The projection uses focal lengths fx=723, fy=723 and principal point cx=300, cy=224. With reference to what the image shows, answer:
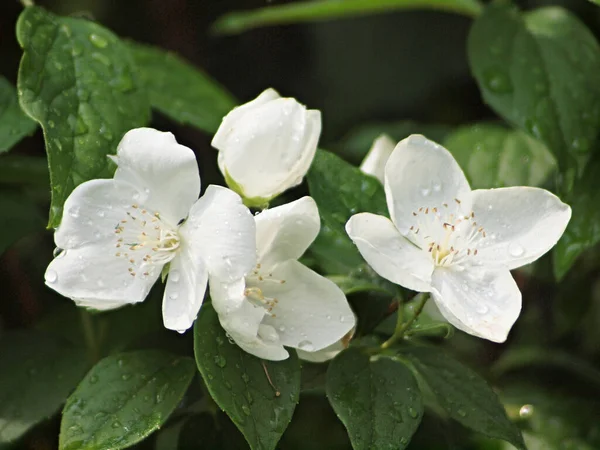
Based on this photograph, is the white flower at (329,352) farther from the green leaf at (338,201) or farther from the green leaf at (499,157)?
the green leaf at (499,157)

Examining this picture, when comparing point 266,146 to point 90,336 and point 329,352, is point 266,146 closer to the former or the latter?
point 329,352

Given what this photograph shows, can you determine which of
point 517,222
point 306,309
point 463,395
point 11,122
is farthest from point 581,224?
point 11,122

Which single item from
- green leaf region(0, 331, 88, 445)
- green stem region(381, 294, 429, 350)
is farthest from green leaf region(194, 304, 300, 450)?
green leaf region(0, 331, 88, 445)

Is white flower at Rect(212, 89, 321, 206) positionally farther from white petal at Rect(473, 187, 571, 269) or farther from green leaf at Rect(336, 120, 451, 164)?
green leaf at Rect(336, 120, 451, 164)

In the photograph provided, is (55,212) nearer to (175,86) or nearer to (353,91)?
(175,86)

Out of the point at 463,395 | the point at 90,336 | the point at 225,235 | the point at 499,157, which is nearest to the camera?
the point at 225,235

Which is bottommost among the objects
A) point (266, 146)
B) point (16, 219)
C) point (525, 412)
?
point (525, 412)
